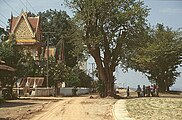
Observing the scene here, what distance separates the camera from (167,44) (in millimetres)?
55969

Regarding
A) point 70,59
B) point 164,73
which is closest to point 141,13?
point 164,73

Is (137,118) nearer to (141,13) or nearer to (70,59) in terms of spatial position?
(141,13)

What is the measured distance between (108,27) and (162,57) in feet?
68.4

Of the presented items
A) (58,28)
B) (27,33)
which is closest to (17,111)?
(27,33)

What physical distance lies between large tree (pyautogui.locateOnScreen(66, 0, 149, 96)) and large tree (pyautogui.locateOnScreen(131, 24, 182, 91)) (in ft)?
46.6

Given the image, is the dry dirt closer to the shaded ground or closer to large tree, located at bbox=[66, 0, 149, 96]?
the shaded ground

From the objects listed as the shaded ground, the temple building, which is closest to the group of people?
the shaded ground

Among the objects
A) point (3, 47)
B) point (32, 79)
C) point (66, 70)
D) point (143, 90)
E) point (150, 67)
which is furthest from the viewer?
point (150, 67)

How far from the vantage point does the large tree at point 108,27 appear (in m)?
35.8

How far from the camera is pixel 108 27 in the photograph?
121ft

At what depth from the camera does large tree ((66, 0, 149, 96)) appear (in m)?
35.8

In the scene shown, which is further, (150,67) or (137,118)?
(150,67)

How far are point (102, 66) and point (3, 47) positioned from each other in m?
10.8

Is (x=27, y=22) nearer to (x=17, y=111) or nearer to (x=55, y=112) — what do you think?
(x=17, y=111)
